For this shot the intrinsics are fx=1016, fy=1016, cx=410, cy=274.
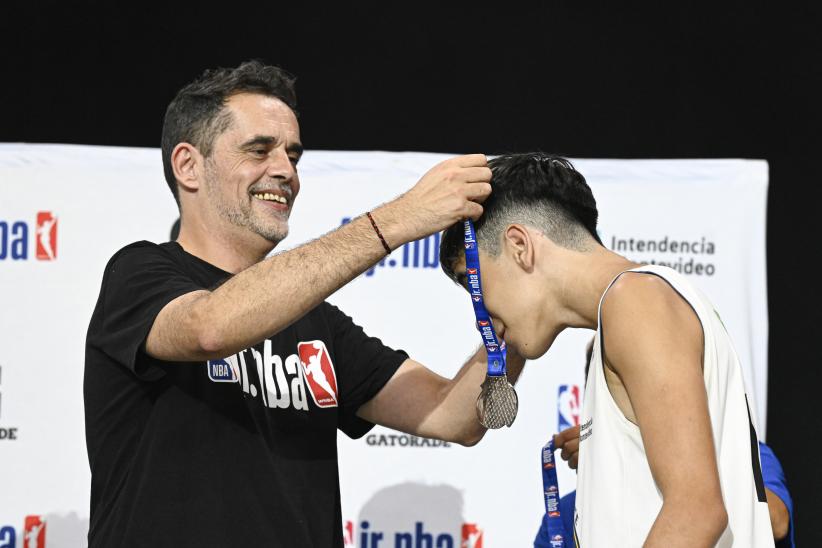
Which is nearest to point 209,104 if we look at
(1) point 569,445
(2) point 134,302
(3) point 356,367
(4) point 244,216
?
(4) point 244,216

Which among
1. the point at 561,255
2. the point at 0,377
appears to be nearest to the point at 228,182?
the point at 561,255

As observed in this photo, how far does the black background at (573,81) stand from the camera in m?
4.02

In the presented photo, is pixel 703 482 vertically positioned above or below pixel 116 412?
below

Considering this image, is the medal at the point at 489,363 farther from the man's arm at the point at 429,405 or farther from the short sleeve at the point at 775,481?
the short sleeve at the point at 775,481

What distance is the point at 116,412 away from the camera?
2240 mm

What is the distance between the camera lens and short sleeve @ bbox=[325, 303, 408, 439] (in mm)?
2590

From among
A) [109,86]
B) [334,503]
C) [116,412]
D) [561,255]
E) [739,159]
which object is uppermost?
[109,86]

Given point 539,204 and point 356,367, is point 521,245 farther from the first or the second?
point 356,367

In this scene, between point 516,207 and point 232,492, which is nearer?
point 516,207

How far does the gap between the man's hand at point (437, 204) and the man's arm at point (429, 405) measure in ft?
2.16

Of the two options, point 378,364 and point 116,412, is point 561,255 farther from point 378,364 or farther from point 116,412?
point 116,412

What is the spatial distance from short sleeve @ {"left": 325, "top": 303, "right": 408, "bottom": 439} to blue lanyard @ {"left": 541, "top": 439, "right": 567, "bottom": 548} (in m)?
0.53

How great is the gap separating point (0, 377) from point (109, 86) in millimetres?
1202

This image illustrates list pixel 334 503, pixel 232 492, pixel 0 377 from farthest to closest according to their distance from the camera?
1. pixel 0 377
2. pixel 334 503
3. pixel 232 492
